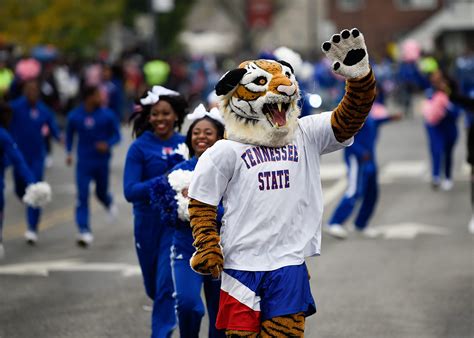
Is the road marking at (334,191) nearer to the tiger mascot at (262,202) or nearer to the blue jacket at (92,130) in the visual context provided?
the blue jacket at (92,130)

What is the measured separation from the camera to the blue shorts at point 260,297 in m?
6.38

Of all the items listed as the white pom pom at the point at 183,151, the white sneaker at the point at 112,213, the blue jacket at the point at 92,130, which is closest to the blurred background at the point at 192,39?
the white pom pom at the point at 183,151

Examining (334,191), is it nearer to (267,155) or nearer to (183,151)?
(183,151)

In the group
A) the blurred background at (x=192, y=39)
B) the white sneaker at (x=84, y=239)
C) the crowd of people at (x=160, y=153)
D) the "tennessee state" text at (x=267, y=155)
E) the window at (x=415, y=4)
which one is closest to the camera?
the "tennessee state" text at (x=267, y=155)

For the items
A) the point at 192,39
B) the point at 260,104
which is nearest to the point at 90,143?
the point at 260,104

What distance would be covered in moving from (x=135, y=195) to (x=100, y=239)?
633 cm

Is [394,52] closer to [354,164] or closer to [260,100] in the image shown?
[354,164]

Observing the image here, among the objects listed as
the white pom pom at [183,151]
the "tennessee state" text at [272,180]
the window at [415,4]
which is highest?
the window at [415,4]

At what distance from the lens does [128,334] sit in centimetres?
921

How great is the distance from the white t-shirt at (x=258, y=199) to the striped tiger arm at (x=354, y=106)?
0.27 metres

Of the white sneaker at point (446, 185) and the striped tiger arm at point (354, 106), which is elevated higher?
the striped tiger arm at point (354, 106)

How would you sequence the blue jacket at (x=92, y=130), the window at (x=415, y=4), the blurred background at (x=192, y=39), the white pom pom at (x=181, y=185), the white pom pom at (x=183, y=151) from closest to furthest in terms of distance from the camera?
the white pom pom at (x=181, y=185)
the white pom pom at (x=183, y=151)
the blue jacket at (x=92, y=130)
the blurred background at (x=192, y=39)
the window at (x=415, y=4)

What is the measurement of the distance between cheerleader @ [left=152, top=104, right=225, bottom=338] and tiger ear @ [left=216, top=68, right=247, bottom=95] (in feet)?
3.27

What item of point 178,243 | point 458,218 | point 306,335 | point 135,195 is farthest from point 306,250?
point 458,218
